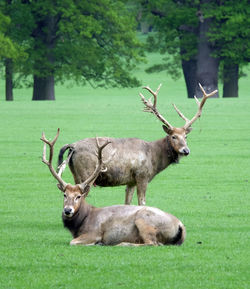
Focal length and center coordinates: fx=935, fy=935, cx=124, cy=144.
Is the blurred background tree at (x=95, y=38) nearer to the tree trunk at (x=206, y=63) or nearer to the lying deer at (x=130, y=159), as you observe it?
the tree trunk at (x=206, y=63)

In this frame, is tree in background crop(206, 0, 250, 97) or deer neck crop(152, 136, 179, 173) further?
tree in background crop(206, 0, 250, 97)

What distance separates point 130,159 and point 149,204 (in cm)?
129

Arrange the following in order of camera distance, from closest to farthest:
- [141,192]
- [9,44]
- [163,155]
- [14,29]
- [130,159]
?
[141,192]
[130,159]
[163,155]
[9,44]
[14,29]

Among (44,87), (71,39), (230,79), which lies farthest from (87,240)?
(230,79)

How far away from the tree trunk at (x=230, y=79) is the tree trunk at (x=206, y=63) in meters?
3.97

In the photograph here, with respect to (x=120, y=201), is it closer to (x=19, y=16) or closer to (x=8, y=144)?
(x=8, y=144)

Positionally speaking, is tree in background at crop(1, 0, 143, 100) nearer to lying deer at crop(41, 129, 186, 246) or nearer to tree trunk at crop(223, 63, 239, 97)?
tree trunk at crop(223, 63, 239, 97)

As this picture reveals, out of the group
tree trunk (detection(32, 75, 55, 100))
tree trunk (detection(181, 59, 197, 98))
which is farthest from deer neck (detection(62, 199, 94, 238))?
tree trunk (detection(181, 59, 197, 98))

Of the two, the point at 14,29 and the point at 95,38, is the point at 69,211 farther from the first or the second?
the point at 95,38

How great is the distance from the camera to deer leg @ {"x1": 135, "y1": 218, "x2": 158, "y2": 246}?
1040cm

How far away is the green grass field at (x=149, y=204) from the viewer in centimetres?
899

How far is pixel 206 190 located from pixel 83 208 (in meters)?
6.30

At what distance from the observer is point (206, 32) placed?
61.5 meters

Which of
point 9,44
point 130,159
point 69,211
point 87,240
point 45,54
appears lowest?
point 87,240
